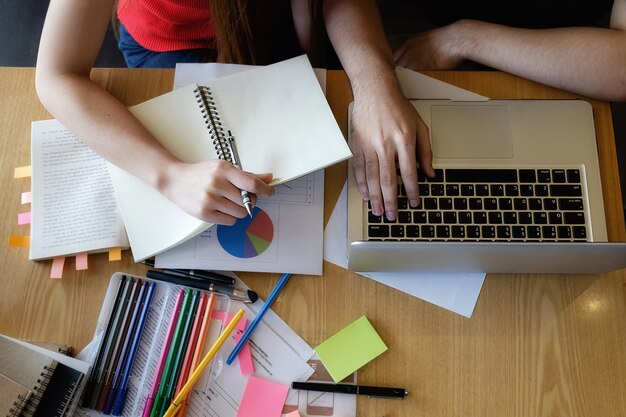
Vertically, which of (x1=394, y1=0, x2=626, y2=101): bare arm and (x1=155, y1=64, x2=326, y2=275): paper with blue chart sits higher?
(x1=394, y1=0, x2=626, y2=101): bare arm

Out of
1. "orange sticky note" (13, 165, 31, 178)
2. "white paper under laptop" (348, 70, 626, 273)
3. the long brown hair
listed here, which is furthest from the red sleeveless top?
"white paper under laptop" (348, 70, 626, 273)

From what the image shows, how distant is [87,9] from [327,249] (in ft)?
1.68

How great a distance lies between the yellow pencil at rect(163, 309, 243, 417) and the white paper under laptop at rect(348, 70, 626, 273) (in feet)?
0.64

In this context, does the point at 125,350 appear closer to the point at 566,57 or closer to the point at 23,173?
the point at 23,173

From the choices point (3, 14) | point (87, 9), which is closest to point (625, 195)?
point (87, 9)

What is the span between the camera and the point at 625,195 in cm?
119

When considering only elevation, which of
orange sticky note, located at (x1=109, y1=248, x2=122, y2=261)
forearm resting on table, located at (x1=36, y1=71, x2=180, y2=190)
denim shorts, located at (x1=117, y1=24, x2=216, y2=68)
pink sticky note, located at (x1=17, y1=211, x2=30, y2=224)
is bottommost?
orange sticky note, located at (x1=109, y1=248, x2=122, y2=261)

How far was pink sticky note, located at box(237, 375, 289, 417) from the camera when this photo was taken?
722mm

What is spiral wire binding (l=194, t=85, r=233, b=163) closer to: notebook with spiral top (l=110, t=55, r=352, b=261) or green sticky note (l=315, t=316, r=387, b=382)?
notebook with spiral top (l=110, t=55, r=352, b=261)

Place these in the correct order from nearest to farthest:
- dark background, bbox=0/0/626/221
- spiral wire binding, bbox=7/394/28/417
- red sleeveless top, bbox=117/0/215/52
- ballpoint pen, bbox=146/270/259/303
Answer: spiral wire binding, bbox=7/394/28/417
ballpoint pen, bbox=146/270/259/303
red sleeveless top, bbox=117/0/215/52
dark background, bbox=0/0/626/221

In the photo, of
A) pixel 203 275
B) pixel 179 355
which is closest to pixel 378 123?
pixel 203 275

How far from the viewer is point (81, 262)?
776mm

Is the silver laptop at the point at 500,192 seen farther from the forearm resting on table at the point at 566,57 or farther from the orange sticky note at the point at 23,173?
the orange sticky note at the point at 23,173

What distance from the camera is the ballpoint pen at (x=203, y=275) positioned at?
76 cm
